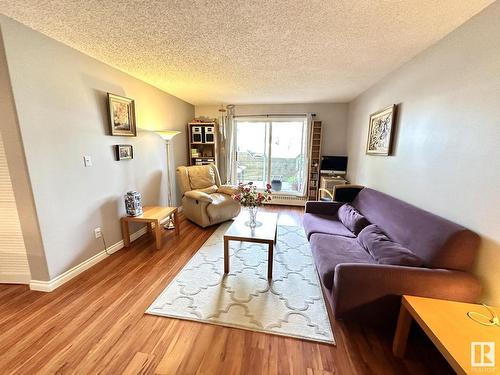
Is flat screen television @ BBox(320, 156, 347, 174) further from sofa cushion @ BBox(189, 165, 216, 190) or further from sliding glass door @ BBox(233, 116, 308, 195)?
sofa cushion @ BBox(189, 165, 216, 190)

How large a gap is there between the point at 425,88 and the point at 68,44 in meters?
3.45

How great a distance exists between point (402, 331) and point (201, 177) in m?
3.53

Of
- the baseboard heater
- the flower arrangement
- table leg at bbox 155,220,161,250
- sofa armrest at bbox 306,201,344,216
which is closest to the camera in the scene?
the flower arrangement

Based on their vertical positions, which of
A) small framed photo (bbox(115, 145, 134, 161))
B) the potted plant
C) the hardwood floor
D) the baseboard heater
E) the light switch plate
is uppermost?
small framed photo (bbox(115, 145, 134, 161))

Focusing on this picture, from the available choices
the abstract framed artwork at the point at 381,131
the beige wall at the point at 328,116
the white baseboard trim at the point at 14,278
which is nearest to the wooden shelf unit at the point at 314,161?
the beige wall at the point at 328,116

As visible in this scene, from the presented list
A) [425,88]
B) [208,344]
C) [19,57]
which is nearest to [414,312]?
[208,344]

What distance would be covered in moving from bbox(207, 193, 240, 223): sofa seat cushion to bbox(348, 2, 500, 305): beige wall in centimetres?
240

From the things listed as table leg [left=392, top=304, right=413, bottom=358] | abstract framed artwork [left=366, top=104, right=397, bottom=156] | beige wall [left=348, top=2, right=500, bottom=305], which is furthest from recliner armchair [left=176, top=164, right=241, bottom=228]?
table leg [left=392, top=304, right=413, bottom=358]

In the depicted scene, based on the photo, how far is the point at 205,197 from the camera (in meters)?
3.39

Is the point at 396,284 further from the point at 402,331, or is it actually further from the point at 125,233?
the point at 125,233

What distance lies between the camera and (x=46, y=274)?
197 centimetres

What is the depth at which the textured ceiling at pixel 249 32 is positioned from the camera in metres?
1.45

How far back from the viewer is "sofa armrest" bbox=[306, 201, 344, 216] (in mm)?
3152

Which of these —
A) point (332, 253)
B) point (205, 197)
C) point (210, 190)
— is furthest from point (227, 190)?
point (332, 253)
